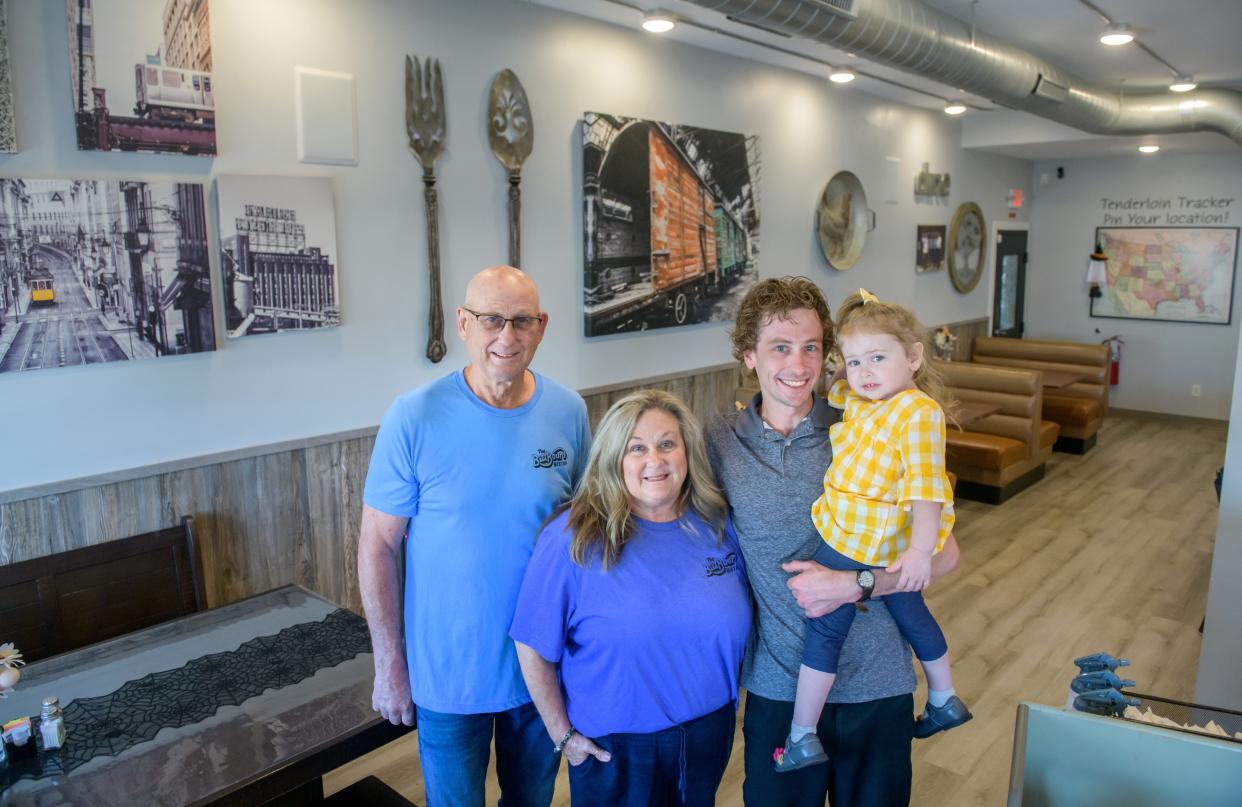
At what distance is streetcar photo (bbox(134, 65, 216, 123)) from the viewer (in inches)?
112

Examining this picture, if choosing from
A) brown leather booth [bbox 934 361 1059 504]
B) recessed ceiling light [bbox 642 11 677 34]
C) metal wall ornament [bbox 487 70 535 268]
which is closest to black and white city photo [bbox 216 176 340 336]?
metal wall ornament [bbox 487 70 535 268]

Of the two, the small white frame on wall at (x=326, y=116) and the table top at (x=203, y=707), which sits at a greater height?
the small white frame on wall at (x=326, y=116)

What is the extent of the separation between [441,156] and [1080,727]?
126 inches

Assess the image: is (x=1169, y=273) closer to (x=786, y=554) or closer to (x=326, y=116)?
(x=326, y=116)

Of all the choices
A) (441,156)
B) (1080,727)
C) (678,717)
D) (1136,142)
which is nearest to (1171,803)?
(1080,727)

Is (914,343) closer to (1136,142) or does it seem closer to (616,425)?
(616,425)

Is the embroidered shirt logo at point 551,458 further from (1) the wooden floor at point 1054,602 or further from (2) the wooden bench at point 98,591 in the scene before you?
(2) the wooden bench at point 98,591

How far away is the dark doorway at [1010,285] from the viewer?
934 centimetres

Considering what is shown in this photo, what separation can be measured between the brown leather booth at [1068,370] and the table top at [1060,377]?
89 millimetres

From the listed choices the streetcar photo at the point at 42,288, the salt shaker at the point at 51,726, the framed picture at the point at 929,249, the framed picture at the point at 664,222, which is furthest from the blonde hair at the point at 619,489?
the framed picture at the point at 929,249

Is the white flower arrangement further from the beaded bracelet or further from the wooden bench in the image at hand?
the beaded bracelet

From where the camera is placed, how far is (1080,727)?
1672mm

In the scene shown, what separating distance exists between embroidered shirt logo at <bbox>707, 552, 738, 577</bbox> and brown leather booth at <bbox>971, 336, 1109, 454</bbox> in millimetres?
6899

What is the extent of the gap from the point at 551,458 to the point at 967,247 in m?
7.60
